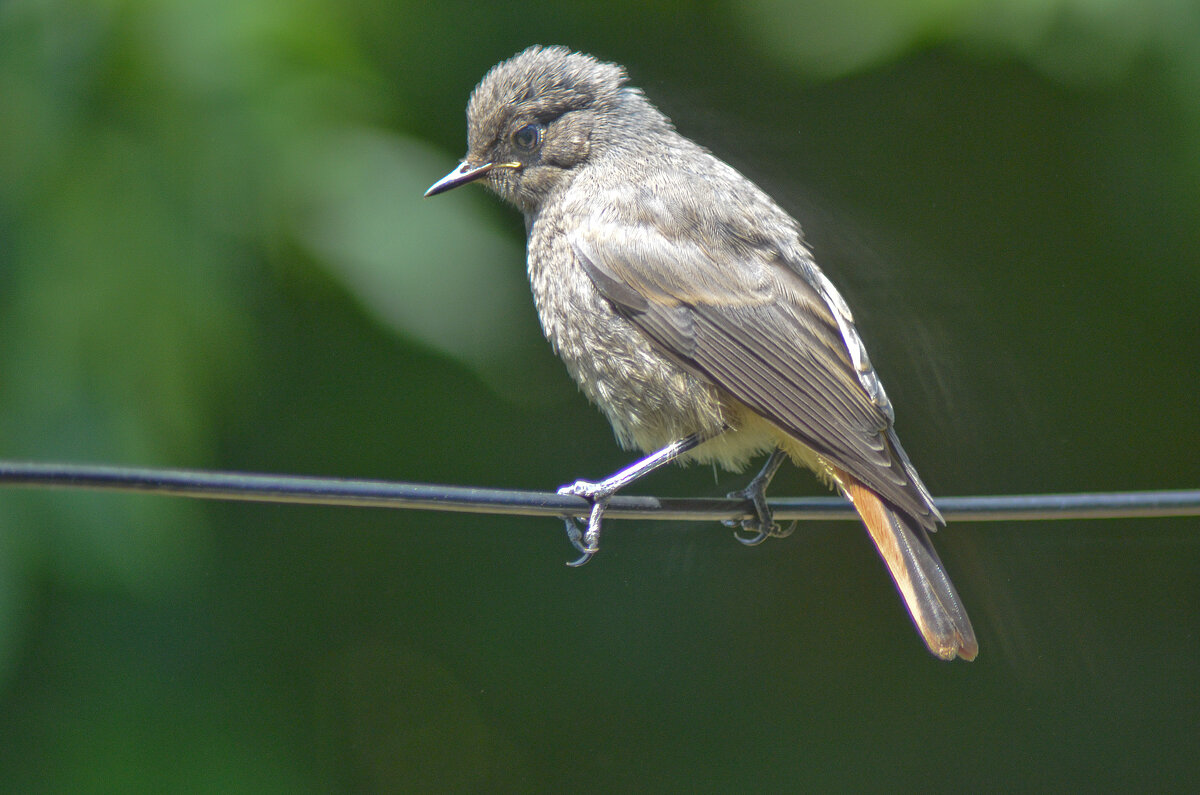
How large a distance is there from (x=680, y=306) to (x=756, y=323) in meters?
0.21

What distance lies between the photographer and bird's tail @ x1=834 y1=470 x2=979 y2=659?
2.52 m

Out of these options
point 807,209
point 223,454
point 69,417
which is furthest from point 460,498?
point 807,209

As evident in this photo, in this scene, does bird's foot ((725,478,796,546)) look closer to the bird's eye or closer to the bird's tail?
the bird's tail

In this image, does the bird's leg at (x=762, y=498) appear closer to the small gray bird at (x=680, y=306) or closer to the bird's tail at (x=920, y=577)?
the small gray bird at (x=680, y=306)

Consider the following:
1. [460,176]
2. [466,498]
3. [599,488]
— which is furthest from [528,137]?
[466,498]

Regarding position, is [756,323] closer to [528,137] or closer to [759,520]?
[759,520]

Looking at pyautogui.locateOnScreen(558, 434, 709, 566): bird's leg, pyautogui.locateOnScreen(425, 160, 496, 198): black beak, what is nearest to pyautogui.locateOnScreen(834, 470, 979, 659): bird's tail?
pyautogui.locateOnScreen(558, 434, 709, 566): bird's leg

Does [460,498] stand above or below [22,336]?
below

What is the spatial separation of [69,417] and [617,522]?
1823 millimetres

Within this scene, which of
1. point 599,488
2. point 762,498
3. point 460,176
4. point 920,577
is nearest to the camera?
point 920,577

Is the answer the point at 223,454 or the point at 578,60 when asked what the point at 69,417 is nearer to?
the point at 223,454

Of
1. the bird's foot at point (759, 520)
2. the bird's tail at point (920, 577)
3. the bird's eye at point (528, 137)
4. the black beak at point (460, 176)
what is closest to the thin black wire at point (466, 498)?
the bird's tail at point (920, 577)

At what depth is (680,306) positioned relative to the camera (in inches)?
120

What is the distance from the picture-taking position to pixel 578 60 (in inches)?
140
